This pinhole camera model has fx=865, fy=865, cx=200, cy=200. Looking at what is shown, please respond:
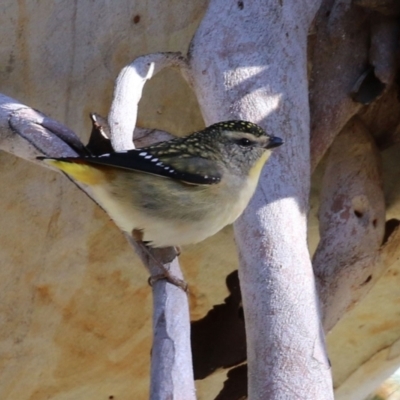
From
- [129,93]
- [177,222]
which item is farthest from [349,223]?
[129,93]

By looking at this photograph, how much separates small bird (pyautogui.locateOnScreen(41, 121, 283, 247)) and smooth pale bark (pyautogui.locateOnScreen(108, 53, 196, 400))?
0.39 ft

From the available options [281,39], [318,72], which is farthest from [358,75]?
[281,39]

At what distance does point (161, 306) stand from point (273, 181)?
3.48 ft

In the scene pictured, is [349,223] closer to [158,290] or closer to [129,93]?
[129,93]

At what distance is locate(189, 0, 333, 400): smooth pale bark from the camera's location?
356cm

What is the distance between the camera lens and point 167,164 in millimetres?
3777

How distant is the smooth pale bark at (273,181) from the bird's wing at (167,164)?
0.30 meters

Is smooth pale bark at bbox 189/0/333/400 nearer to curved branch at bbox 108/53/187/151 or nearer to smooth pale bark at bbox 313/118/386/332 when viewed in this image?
curved branch at bbox 108/53/187/151

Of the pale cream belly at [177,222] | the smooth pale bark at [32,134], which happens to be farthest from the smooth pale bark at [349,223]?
the smooth pale bark at [32,134]

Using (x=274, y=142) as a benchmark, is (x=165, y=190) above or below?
below

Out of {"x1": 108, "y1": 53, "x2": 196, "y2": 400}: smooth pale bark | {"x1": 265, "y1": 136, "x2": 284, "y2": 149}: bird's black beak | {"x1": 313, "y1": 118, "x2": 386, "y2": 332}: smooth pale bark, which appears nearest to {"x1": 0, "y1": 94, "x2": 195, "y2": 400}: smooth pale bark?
{"x1": 108, "y1": 53, "x2": 196, "y2": 400}: smooth pale bark

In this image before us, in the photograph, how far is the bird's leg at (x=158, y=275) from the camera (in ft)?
11.3

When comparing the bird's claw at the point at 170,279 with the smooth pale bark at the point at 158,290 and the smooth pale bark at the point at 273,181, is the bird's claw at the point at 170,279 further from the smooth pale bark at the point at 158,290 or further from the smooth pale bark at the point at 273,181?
the smooth pale bark at the point at 273,181

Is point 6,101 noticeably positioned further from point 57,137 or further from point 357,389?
point 357,389
